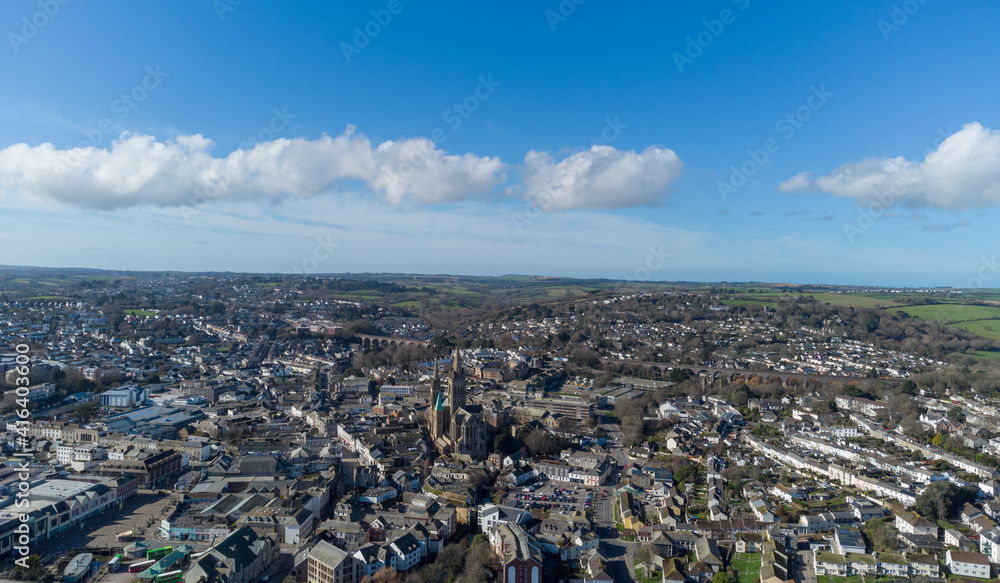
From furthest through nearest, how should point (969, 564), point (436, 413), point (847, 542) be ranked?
point (436, 413), point (847, 542), point (969, 564)

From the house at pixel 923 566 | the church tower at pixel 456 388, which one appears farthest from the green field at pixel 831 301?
the house at pixel 923 566

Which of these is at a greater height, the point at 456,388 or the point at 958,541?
the point at 456,388

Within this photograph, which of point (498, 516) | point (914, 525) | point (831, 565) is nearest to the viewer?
point (831, 565)

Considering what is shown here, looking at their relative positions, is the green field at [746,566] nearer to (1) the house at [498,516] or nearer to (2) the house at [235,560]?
(1) the house at [498,516]

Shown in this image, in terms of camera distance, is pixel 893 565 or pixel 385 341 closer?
pixel 893 565

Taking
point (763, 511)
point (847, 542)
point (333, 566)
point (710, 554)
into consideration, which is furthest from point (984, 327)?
point (333, 566)

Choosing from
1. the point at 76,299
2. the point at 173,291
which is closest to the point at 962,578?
the point at 76,299

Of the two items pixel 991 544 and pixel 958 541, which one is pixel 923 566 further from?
pixel 991 544
